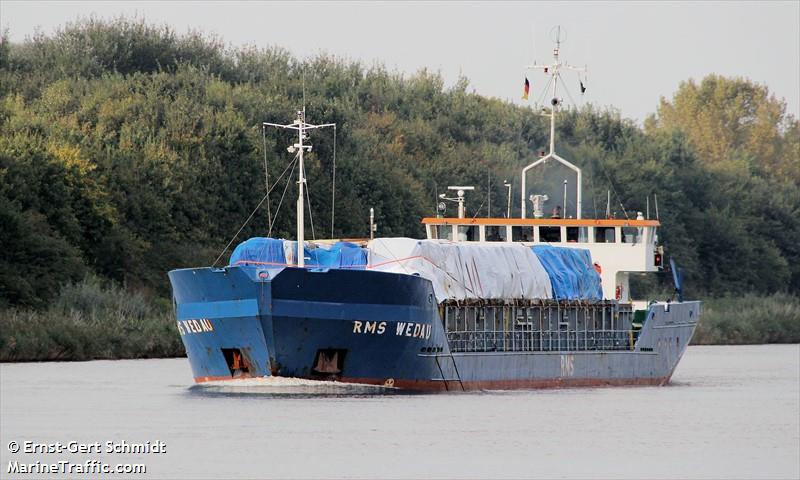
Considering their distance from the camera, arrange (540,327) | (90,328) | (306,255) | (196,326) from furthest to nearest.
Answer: (90,328)
(540,327)
(306,255)
(196,326)

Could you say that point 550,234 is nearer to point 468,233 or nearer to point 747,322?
point 468,233

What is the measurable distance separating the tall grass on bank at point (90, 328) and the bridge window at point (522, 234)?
15635 mm

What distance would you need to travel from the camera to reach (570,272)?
5619 centimetres

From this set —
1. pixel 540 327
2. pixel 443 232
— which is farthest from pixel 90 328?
pixel 540 327

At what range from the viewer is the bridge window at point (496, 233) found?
197 ft

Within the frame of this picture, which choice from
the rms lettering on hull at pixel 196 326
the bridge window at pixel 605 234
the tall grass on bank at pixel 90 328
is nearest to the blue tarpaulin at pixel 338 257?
the rms lettering on hull at pixel 196 326

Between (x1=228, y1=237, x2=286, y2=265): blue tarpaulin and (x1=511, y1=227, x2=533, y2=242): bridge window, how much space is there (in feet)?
38.2

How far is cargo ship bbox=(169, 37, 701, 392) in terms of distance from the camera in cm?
4669

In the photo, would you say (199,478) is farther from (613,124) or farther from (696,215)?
(613,124)

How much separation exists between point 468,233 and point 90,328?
15139 millimetres

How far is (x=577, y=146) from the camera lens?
128125 millimetres

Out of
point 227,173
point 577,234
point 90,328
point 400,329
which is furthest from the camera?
point 227,173

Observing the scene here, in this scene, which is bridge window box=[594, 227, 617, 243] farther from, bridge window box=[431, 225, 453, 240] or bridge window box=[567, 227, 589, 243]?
bridge window box=[431, 225, 453, 240]

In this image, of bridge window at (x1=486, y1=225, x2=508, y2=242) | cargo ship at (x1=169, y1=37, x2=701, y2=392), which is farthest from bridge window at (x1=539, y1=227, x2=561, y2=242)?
bridge window at (x1=486, y1=225, x2=508, y2=242)
